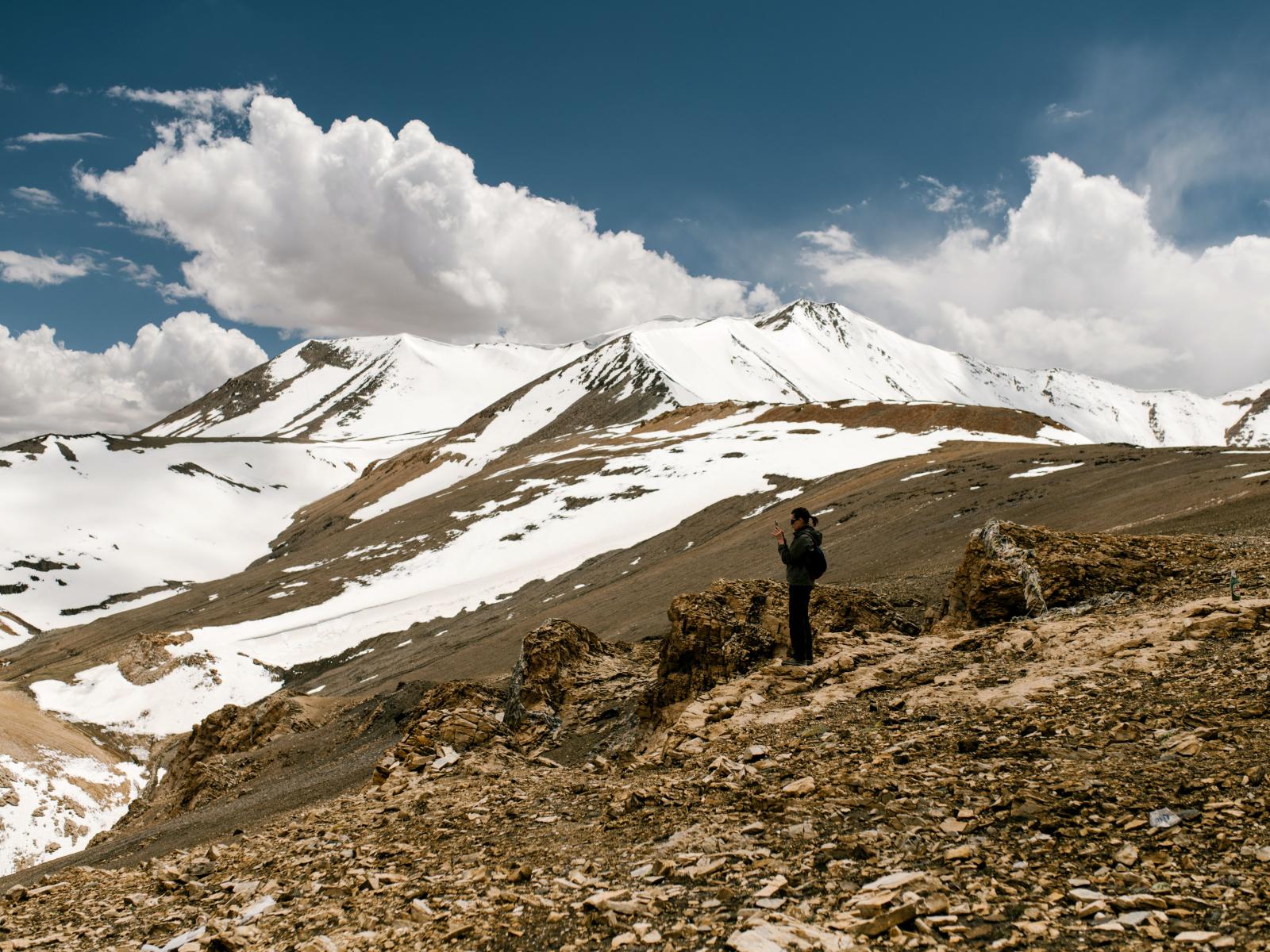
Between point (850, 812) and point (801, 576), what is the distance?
5.77 meters

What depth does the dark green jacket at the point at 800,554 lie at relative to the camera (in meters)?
12.7

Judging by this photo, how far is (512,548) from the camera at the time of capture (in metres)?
84.8

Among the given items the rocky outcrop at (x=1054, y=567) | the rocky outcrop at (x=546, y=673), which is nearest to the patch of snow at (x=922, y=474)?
the rocky outcrop at (x=1054, y=567)

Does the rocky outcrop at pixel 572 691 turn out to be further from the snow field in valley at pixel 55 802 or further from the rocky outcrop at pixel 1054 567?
the snow field in valley at pixel 55 802

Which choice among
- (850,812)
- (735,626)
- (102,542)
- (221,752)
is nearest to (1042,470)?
(735,626)

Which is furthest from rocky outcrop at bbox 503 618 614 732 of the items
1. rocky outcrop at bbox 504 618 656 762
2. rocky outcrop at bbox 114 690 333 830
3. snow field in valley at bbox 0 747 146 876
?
Result: snow field in valley at bbox 0 747 146 876

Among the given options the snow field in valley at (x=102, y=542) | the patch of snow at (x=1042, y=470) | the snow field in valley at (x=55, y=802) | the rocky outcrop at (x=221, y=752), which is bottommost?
the snow field in valley at (x=55, y=802)

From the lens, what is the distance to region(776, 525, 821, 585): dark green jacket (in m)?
12.7

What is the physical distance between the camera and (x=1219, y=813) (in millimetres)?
5781

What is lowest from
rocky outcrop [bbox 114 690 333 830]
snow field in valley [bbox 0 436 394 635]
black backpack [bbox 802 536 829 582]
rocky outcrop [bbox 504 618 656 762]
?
rocky outcrop [bbox 114 690 333 830]

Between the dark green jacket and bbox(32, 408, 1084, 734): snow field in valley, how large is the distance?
179ft

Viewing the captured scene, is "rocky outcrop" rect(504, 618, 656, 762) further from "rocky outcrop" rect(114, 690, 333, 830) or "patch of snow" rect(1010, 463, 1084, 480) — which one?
"patch of snow" rect(1010, 463, 1084, 480)

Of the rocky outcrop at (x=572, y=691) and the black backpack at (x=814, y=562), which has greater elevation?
the black backpack at (x=814, y=562)

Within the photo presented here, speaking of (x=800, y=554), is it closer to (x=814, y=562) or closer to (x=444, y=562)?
(x=814, y=562)
